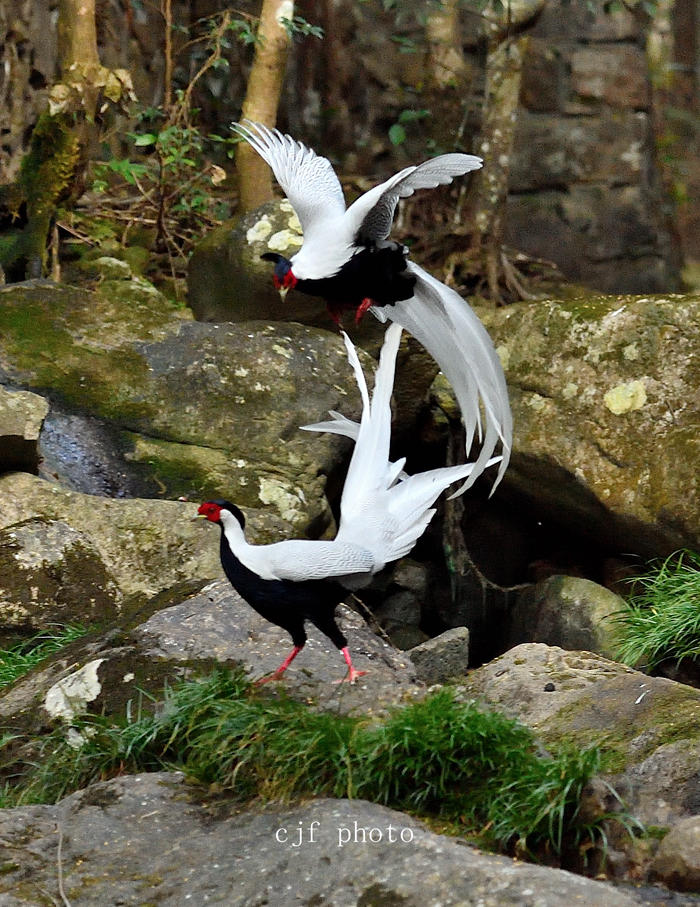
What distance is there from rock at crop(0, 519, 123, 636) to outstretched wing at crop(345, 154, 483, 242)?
2354mm

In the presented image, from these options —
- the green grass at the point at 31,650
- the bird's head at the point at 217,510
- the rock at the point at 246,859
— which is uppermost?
the bird's head at the point at 217,510

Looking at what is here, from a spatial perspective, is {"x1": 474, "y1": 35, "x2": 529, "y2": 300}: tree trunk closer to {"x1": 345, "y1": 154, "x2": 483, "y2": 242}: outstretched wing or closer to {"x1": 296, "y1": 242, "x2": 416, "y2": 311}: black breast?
{"x1": 296, "y1": 242, "x2": 416, "y2": 311}: black breast

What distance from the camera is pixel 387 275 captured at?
339 cm

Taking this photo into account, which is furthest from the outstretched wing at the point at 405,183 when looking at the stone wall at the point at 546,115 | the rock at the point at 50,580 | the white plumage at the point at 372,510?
the stone wall at the point at 546,115

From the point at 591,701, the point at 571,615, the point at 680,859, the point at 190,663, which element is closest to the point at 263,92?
the point at 571,615

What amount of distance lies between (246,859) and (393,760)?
18.6 inches

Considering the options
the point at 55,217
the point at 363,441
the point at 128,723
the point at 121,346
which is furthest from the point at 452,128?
the point at 128,723

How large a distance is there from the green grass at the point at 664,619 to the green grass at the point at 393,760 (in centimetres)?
173

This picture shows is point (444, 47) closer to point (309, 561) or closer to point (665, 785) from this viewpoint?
point (309, 561)

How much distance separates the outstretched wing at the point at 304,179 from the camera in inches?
140

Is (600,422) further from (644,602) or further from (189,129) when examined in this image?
(189,129)

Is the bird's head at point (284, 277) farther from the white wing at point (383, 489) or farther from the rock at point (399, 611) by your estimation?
the rock at point (399, 611)

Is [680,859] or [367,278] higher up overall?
[367,278]

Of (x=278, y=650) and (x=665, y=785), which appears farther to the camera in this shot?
(x=278, y=650)
